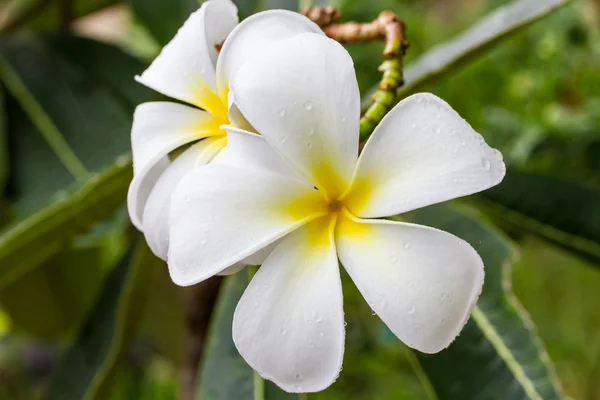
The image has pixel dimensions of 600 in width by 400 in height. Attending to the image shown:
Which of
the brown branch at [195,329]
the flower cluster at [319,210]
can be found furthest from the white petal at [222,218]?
the brown branch at [195,329]

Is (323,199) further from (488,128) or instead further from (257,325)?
(488,128)

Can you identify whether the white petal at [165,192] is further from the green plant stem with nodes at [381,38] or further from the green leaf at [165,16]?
the green leaf at [165,16]

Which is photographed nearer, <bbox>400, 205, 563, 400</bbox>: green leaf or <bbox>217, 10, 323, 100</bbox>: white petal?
<bbox>217, 10, 323, 100</bbox>: white petal

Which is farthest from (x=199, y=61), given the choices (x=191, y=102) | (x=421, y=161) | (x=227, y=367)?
(x=227, y=367)

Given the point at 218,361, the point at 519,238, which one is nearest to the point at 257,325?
the point at 218,361

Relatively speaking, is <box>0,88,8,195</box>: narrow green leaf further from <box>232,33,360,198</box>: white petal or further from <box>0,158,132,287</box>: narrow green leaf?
<box>232,33,360,198</box>: white petal

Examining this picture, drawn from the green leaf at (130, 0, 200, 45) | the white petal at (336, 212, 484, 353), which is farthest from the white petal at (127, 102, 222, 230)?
the green leaf at (130, 0, 200, 45)

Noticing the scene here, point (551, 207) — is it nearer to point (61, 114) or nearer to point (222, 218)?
point (222, 218)
